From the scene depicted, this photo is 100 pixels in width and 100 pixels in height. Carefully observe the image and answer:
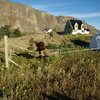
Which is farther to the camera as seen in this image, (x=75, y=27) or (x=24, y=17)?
(x=24, y=17)

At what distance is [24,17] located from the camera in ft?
521

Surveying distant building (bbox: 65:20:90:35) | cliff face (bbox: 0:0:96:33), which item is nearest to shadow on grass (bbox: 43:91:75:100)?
distant building (bbox: 65:20:90:35)

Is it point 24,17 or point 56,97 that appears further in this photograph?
point 24,17

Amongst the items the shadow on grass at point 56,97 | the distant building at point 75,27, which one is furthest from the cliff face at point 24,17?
the shadow on grass at point 56,97

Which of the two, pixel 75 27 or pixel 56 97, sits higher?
pixel 75 27

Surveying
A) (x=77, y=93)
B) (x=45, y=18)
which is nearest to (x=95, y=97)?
(x=77, y=93)

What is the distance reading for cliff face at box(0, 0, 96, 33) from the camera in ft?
484

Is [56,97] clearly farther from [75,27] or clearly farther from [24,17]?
[24,17]

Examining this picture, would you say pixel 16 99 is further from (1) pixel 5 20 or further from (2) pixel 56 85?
(1) pixel 5 20

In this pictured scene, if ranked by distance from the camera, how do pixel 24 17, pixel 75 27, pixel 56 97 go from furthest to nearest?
pixel 24 17
pixel 75 27
pixel 56 97

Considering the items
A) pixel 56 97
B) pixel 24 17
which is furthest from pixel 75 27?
pixel 24 17

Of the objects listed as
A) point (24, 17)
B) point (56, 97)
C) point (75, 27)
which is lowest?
point (56, 97)

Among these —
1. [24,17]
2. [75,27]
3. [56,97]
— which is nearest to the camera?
[56,97]

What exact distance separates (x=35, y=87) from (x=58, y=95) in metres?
0.85
